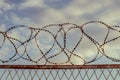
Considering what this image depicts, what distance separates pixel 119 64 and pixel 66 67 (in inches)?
64.4

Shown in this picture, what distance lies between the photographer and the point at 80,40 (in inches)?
495

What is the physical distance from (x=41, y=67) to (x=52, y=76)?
2.42 ft

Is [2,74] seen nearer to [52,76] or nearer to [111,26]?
[52,76]

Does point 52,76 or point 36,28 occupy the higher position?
point 36,28

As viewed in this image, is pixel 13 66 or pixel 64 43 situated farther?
pixel 13 66

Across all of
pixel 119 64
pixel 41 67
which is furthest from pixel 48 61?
pixel 119 64

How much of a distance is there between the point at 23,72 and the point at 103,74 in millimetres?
2571

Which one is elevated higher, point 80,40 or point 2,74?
point 80,40

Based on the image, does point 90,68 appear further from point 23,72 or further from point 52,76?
point 23,72

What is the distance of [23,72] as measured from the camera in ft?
44.3

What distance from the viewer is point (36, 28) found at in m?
13.4

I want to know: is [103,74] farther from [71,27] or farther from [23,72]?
[23,72]

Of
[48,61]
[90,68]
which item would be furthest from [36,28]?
[90,68]

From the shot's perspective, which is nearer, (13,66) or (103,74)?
(103,74)
